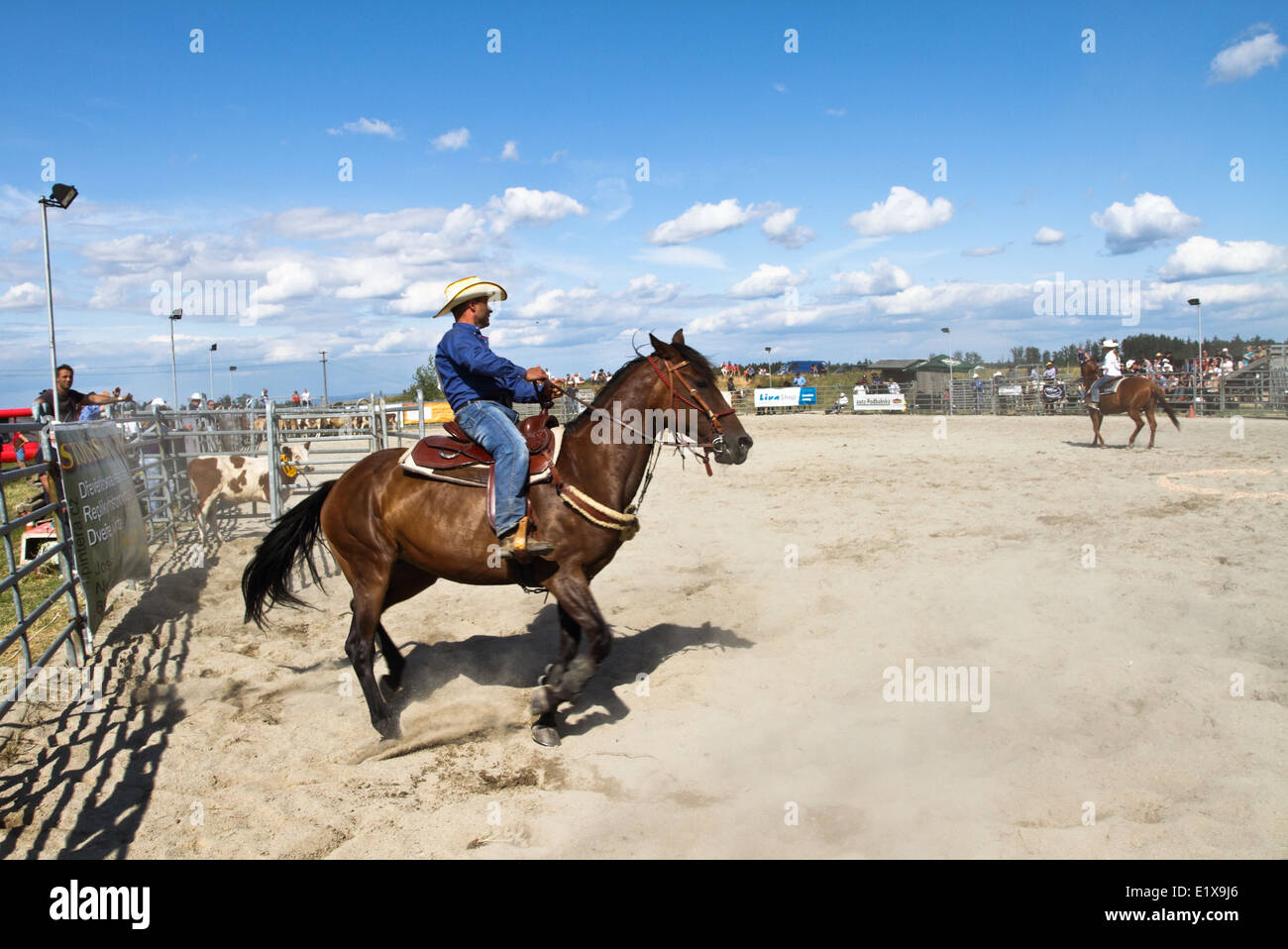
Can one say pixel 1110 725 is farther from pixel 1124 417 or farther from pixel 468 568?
pixel 1124 417

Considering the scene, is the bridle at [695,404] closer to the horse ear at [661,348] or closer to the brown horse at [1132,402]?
the horse ear at [661,348]

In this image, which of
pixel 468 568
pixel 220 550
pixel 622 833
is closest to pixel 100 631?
pixel 220 550

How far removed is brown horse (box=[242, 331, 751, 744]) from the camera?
5.00 meters

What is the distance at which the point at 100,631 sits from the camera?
714cm

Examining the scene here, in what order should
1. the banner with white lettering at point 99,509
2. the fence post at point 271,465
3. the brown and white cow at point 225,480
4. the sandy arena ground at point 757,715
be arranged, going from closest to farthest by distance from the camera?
1. the sandy arena ground at point 757,715
2. the banner with white lettering at point 99,509
3. the brown and white cow at point 225,480
4. the fence post at point 271,465

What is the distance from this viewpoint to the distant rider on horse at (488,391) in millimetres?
4934

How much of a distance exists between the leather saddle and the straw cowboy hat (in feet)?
2.70

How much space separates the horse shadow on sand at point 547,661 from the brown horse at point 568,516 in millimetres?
521

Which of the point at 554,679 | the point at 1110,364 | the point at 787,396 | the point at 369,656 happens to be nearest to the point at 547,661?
the point at 554,679

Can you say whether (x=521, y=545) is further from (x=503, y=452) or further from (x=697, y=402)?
(x=697, y=402)

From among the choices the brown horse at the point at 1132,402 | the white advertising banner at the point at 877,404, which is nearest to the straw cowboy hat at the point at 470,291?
the brown horse at the point at 1132,402

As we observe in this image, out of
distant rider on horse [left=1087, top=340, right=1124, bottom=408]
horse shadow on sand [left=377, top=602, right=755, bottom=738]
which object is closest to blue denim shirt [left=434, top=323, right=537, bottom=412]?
horse shadow on sand [left=377, top=602, right=755, bottom=738]
